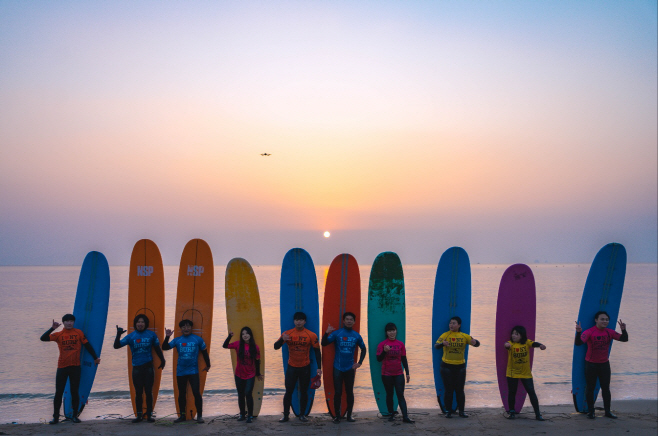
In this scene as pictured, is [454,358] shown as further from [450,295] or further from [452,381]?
[450,295]

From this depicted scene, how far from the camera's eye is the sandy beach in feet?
17.8

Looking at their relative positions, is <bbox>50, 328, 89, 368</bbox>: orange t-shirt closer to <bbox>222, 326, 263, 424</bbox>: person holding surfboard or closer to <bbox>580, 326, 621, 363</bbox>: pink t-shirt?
<bbox>222, 326, 263, 424</bbox>: person holding surfboard

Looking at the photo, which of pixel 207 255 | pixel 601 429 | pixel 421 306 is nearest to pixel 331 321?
pixel 207 255

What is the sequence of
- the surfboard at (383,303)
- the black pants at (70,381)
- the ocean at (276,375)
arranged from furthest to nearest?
the ocean at (276,375) < the surfboard at (383,303) < the black pants at (70,381)

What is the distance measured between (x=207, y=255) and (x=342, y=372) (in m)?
2.56

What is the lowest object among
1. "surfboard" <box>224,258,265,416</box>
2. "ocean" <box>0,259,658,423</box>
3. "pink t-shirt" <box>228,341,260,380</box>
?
"ocean" <box>0,259,658,423</box>

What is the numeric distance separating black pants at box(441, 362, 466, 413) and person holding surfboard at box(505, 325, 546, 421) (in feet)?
1.94

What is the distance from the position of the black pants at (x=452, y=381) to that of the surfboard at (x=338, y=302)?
4.01 ft

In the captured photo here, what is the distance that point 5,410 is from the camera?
7.99 meters

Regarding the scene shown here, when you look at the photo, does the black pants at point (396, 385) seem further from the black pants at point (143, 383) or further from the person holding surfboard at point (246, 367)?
the black pants at point (143, 383)

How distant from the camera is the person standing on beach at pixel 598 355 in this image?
6.03 meters

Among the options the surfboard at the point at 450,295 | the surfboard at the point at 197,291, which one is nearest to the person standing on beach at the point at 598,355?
the surfboard at the point at 450,295

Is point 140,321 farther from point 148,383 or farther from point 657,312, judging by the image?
point 657,312

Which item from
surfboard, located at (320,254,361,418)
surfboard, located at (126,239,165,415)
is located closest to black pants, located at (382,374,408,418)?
surfboard, located at (320,254,361,418)
